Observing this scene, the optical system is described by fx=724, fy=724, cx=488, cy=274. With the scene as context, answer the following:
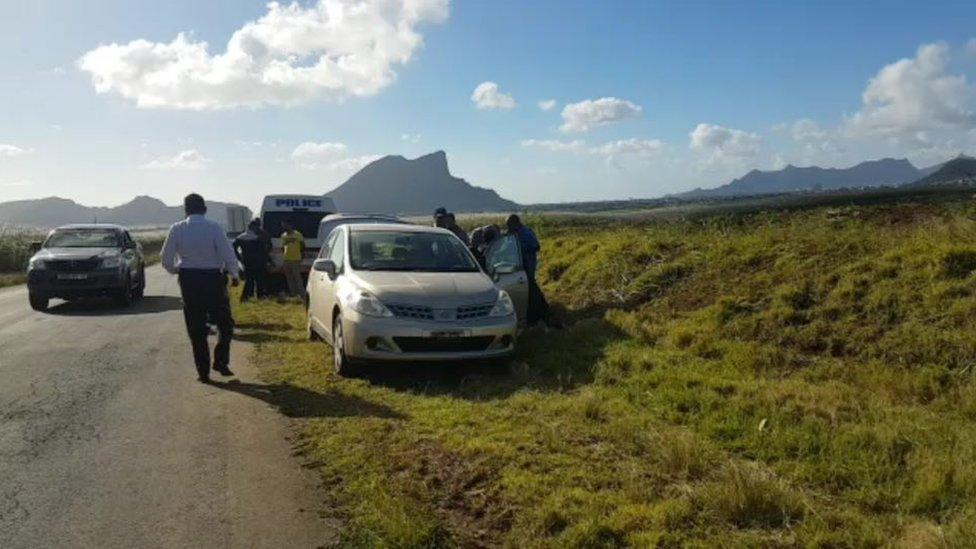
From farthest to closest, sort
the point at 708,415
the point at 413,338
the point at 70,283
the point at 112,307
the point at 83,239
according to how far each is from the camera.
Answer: the point at 83,239 → the point at 112,307 → the point at 70,283 → the point at 413,338 → the point at 708,415

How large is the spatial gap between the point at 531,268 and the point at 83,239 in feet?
36.5

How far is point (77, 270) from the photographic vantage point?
49.3ft

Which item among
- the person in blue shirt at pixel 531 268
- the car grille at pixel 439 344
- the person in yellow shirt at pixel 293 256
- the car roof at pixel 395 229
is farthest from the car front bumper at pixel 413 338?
the person in yellow shirt at pixel 293 256

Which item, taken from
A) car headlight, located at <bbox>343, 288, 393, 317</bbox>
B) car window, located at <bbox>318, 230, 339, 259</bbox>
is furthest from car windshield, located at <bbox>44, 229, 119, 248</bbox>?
car headlight, located at <bbox>343, 288, 393, 317</bbox>

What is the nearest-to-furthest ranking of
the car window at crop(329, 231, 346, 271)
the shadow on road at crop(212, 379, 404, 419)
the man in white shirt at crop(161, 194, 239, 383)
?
the shadow on road at crop(212, 379, 404, 419)
the man in white shirt at crop(161, 194, 239, 383)
the car window at crop(329, 231, 346, 271)

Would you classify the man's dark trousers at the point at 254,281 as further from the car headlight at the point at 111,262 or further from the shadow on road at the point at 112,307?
the car headlight at the point at 111,262

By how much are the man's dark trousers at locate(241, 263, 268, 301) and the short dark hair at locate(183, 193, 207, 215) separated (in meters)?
8.11

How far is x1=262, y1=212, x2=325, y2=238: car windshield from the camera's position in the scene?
17453 millimetres

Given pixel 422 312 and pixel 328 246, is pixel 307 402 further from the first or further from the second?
pixel 328 246

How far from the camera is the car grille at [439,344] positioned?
7.55 metres

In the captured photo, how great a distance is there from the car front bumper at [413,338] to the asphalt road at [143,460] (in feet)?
3.76

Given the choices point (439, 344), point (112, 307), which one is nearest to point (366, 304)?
point (439, 344)

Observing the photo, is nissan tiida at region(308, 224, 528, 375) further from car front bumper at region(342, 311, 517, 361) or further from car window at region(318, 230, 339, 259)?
car window at region(318, 230, 339, 259)

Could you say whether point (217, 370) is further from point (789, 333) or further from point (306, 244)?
point (306, 244)
